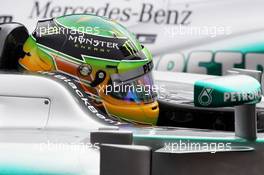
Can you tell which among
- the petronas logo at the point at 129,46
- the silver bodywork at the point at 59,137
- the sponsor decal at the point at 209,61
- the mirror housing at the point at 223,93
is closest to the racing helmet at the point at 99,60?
the petronas logo at the point at 129,46

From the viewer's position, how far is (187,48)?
770 centimetres

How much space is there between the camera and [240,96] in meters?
2.41

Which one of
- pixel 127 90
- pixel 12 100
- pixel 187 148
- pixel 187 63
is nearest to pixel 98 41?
pixel 127 90

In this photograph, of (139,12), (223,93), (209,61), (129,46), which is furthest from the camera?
(139,12)

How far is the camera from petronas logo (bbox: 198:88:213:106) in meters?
2.37

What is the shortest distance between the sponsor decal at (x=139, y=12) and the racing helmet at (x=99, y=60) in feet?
14.8

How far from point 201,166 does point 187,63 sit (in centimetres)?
516

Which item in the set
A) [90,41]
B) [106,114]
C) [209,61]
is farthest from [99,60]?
[209,61]

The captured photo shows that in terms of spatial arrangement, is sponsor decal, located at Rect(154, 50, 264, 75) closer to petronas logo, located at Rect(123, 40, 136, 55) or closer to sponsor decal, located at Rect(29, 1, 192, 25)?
sponsor decal, located at Rect(29, 1, 192, 25)

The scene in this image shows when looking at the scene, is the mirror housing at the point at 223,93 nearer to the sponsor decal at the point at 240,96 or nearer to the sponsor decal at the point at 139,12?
the sponsor decal at the point at 240,96

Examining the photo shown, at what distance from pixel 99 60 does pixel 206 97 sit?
84 centimetres

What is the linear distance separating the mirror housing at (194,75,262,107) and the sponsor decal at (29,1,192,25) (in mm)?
5295

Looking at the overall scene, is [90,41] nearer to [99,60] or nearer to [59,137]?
[99,60]

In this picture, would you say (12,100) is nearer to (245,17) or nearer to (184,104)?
(184,104)
